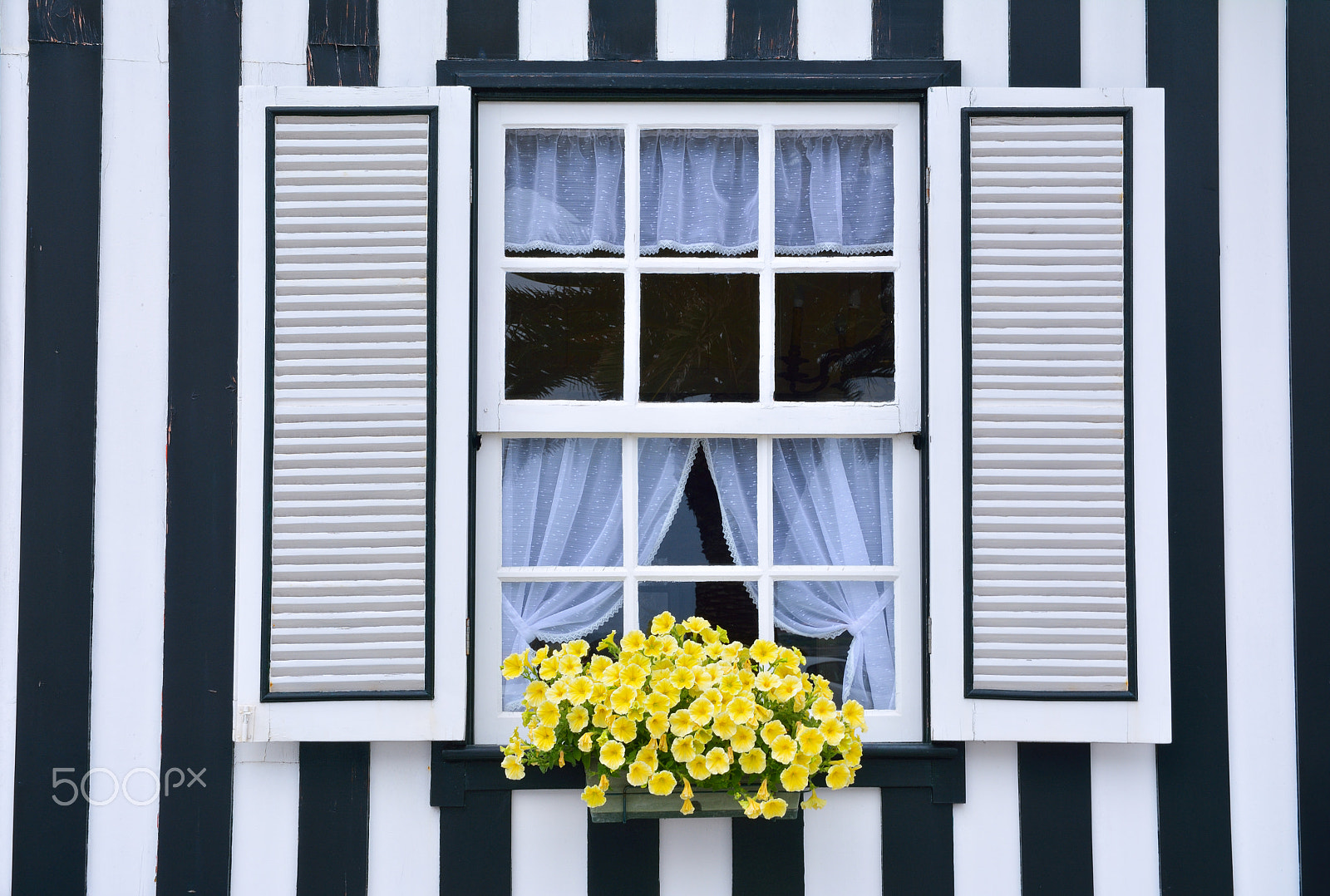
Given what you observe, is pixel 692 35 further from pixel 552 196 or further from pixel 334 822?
pixel 334 822

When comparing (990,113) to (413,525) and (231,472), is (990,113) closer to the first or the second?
(413,525)

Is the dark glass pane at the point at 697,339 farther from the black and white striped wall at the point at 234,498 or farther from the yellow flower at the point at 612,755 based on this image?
the yellow flower at the point at 612,755

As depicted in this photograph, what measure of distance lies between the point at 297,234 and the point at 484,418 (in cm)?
57

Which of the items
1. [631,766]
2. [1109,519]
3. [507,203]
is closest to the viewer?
[631,766]

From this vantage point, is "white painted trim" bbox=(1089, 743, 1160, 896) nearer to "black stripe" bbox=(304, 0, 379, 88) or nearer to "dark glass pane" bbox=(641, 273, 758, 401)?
"dark glass pane" bbox=(641, 273, 758, 401)

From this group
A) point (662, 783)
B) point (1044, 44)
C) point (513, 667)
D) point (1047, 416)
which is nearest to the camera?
point (662, 783)

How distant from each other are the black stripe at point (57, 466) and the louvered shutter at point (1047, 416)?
188 cm

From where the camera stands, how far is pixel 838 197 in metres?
2.14

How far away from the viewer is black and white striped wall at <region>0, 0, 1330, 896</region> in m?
2.04

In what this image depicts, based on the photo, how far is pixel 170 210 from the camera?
209 centimetres

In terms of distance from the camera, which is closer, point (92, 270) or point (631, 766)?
point (631, 766)

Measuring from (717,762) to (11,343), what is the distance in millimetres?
1792

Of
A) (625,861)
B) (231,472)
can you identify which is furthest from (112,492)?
(625,861)

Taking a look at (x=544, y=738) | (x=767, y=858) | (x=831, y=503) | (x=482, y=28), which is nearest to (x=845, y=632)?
(x=831, y=503)
